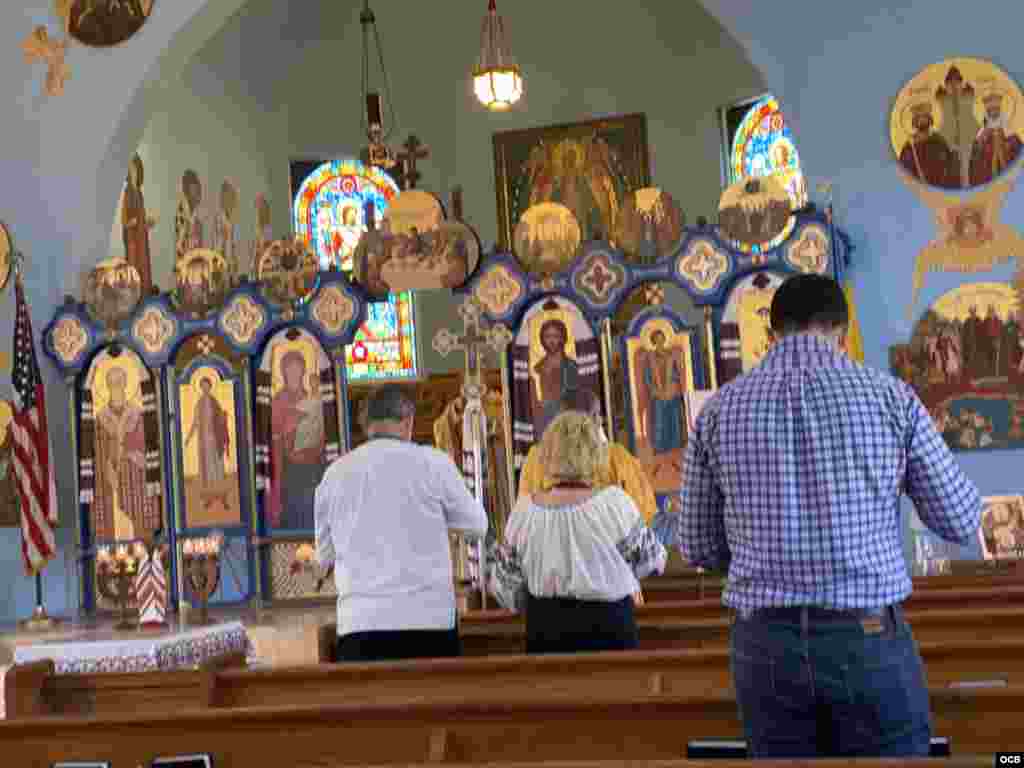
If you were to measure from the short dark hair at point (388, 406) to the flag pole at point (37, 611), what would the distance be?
26.3ft

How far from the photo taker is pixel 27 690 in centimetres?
685

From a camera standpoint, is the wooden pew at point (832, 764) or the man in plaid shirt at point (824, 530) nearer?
the wooden pew at point (832, 764)

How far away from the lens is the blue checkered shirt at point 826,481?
4430 mm

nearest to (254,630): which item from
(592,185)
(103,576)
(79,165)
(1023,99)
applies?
(103,576)

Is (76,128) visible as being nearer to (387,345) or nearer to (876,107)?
(387,345)

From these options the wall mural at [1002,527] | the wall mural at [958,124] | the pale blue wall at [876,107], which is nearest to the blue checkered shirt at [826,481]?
the wall mural at [1002,527]

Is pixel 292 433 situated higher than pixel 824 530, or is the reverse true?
pixel 292 433

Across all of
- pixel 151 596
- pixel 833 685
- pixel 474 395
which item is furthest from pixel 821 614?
pixel 474 395

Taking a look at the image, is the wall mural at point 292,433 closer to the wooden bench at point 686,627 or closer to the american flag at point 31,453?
the american flag at point 31,453

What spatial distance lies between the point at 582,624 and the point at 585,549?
318mm

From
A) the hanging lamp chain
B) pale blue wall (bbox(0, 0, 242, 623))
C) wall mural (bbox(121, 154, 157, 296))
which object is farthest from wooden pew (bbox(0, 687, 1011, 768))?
the hanging lamp chain

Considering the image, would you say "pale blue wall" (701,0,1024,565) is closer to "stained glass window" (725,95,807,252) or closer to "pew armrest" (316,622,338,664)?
"stained glass window" (725,95,807,252)

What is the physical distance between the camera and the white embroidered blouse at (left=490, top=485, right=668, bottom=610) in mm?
6957

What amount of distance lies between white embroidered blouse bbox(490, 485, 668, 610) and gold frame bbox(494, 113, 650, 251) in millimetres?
14709
